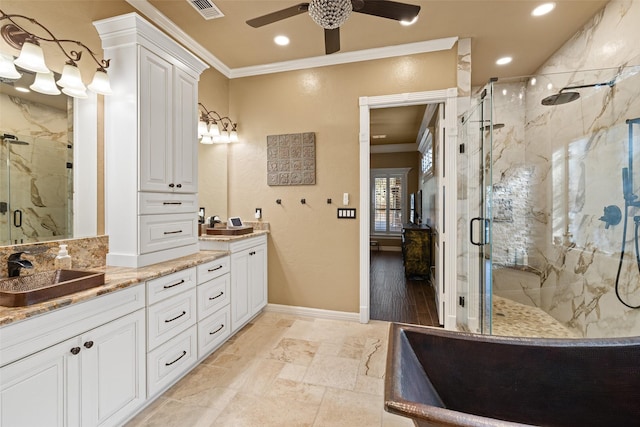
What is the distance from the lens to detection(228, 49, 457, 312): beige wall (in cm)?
312

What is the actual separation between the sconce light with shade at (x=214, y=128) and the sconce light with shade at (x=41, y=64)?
1068 millimetres

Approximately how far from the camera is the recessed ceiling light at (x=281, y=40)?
2.81 m

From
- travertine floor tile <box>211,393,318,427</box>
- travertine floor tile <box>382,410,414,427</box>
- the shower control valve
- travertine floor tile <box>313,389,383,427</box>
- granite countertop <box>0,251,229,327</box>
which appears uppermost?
the shower control valve

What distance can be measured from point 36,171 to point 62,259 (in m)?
0.57

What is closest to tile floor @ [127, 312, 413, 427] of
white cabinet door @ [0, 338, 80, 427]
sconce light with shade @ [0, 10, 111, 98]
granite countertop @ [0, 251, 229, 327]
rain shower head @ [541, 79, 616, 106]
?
white cabinet door @ [0, 338, 80, 427]

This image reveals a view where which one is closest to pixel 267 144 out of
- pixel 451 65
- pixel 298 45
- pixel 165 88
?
pixel 298 45

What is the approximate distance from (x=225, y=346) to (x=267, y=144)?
7.31 feet

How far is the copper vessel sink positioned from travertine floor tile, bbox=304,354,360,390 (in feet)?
5.18

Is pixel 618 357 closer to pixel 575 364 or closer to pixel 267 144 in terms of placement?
pixel 575 364

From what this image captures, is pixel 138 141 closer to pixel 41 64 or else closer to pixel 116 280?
pixel 41 64

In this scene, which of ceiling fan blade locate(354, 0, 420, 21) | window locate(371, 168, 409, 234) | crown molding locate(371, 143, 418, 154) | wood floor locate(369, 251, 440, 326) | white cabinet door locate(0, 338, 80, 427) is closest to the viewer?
white cabinet door locate(0, 338, 80, 427)

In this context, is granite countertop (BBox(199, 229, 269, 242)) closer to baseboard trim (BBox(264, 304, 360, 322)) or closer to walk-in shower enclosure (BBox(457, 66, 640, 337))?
baseboard trim (BBox(264, 304, 360, 322))

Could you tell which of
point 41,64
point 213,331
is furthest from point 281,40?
point 213,331

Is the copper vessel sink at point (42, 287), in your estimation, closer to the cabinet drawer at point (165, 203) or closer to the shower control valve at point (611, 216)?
the cabinet drawer at point (165, 203)
